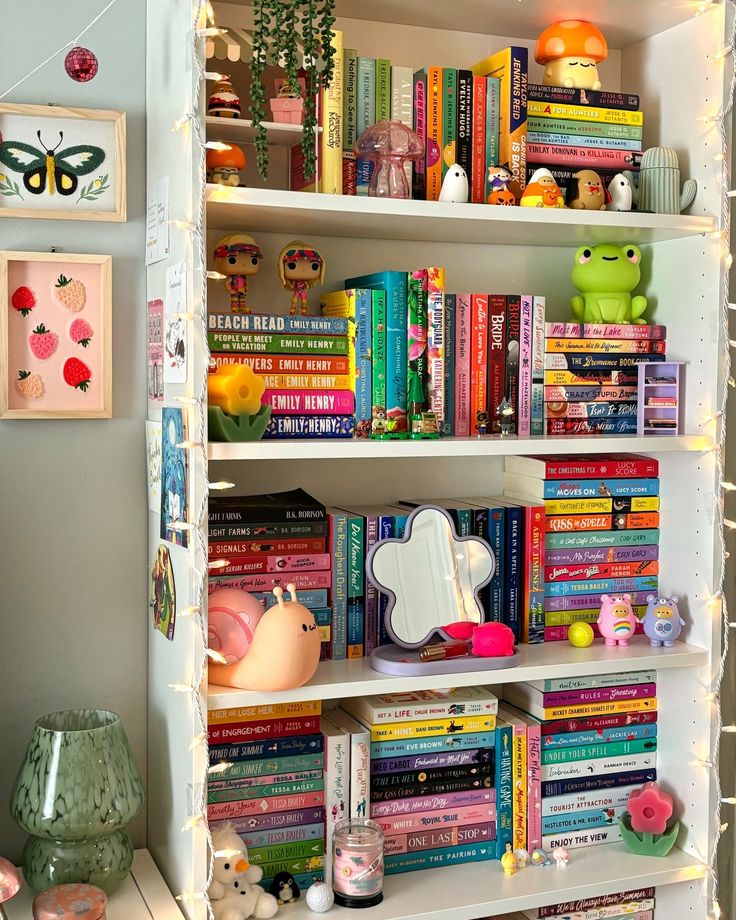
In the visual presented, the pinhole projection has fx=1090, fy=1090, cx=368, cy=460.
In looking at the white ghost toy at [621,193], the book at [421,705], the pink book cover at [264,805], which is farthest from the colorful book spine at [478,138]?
the pink book cover at [264,805]

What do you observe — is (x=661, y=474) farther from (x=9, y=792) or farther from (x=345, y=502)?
(x=9, y=792)

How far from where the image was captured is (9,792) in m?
1.63

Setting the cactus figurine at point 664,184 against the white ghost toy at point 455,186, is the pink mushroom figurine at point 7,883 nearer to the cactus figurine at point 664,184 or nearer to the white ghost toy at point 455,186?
the white ghost toy at point 455,186

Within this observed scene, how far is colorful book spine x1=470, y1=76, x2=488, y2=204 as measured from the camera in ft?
5.39

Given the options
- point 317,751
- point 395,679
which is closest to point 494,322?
point 395,679

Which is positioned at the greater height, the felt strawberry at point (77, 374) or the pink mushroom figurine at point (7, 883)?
the felt strawberry at point (77, 374)

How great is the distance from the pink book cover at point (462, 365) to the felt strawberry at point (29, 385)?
2.06ft

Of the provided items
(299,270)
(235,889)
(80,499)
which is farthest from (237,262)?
(235,889)

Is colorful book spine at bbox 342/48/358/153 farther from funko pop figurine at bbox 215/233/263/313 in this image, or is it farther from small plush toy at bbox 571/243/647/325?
small plush toy at bbox 571/243/647/325

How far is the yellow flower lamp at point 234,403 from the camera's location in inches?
55.4

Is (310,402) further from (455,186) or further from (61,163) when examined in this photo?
(61,163)

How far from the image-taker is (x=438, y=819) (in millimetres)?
1671

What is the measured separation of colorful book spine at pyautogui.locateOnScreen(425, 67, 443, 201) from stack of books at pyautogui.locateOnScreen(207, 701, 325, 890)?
79cm

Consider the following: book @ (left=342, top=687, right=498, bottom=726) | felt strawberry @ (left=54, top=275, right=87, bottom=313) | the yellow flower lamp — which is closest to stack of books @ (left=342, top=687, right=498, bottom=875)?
book @ (left=342, top=687, right=498, bottom=726)
